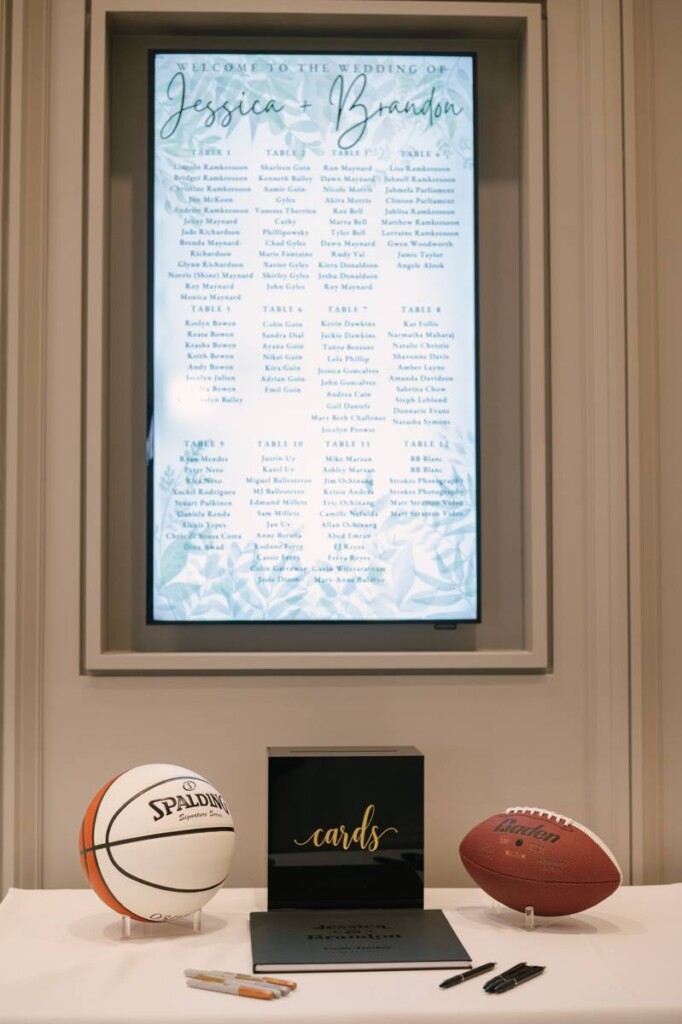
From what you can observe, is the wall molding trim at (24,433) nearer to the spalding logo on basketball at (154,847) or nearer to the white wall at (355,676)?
the white wall at (355,676)

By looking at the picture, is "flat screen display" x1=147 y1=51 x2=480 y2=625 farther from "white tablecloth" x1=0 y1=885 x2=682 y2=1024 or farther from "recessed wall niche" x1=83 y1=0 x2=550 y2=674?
"white tablecloth" x1=0 y1=885 x2=682 y2=1024

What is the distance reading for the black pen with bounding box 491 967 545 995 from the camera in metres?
1.16

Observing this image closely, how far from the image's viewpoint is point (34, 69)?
1679 mm

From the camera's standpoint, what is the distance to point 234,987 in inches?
45.6

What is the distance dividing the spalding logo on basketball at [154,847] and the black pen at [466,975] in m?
0.34

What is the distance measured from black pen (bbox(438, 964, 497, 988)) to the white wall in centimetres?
42

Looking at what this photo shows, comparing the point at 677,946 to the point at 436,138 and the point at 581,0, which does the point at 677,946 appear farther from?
the point at 581,0

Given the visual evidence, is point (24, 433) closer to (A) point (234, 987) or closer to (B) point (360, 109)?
(B) point (360, 109)

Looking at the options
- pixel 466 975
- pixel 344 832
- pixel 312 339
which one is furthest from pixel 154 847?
pixel 312 339

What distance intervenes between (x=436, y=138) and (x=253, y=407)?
0.57 meters

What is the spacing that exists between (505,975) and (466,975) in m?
0.05

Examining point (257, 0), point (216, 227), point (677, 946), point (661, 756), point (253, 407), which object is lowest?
point (677, 946)

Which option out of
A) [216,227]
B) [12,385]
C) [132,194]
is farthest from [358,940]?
[132,194]

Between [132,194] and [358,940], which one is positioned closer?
[358,940]
